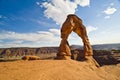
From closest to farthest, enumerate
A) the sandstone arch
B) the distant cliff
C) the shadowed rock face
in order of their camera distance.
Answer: the sandstone arch
the shadowed rock face
the distant cliff

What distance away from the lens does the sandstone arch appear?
25.1 meters

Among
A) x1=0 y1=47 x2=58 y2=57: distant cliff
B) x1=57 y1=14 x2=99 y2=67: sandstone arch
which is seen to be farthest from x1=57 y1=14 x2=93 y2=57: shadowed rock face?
→ x1=0 y1=47 x2=58 y2=57: distant cliff

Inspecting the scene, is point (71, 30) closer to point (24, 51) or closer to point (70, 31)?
point (70, 31)

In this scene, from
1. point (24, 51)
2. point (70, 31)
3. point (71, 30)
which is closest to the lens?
point (70, 31)

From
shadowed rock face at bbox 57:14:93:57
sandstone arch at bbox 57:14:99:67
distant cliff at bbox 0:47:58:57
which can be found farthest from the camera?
distant cliff at bbox 0:47:58:57

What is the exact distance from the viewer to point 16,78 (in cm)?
1032

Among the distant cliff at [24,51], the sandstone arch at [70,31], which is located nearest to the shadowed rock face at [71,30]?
the sandstone arch at [70,31]

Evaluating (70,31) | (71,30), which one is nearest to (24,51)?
(71,30)

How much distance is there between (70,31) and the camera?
86.4 ft

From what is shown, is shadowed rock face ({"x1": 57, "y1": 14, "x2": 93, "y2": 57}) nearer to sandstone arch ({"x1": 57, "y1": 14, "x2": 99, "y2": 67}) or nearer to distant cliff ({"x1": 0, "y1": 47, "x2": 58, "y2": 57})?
sandstone arch ({"x1": 57, "y1": 14, "x2": 99, "y2": 67})

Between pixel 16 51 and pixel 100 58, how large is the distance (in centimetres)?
10751

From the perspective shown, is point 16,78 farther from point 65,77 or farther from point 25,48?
point 25,48

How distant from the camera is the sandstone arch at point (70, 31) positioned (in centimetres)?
2512

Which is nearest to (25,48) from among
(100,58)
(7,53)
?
(7,53)
